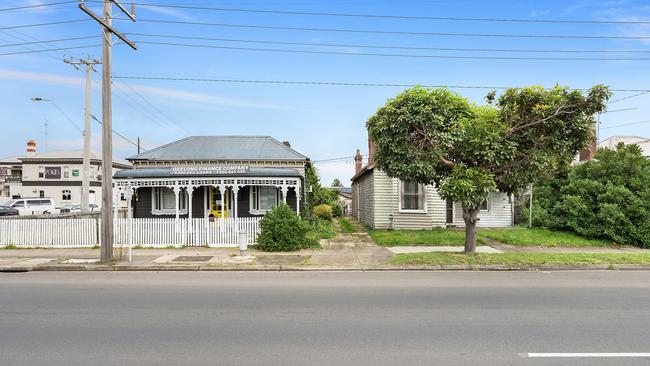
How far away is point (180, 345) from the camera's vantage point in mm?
5125

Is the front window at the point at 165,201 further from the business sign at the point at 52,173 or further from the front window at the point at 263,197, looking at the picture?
the business sign at the point at 52,173

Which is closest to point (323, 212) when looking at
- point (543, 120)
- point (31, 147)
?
point (543, 120)

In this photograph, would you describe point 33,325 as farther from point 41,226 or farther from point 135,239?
point 41,226

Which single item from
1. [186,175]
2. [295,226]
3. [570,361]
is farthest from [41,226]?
[570,361]

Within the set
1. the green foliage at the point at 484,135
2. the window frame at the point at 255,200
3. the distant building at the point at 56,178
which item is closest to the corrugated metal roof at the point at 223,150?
the window frame at the point at 255,200

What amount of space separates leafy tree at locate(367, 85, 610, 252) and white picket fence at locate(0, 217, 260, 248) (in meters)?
6.69

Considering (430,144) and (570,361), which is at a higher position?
(430,144)

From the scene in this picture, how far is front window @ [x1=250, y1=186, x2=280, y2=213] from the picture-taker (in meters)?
20.9

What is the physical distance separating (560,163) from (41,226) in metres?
18.6

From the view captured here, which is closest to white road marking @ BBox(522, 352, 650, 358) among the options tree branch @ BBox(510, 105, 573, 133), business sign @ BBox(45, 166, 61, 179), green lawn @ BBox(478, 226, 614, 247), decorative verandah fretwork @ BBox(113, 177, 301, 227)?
tree branch @ BBox(510, 105, 573, 133)

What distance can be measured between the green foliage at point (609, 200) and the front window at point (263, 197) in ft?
41.8

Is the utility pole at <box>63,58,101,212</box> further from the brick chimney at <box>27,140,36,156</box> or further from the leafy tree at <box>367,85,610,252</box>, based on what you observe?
the brick chimney at <box>27,140,36,156</box>

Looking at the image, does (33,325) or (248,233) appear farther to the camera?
(248,233)

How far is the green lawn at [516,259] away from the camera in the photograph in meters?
11.6
